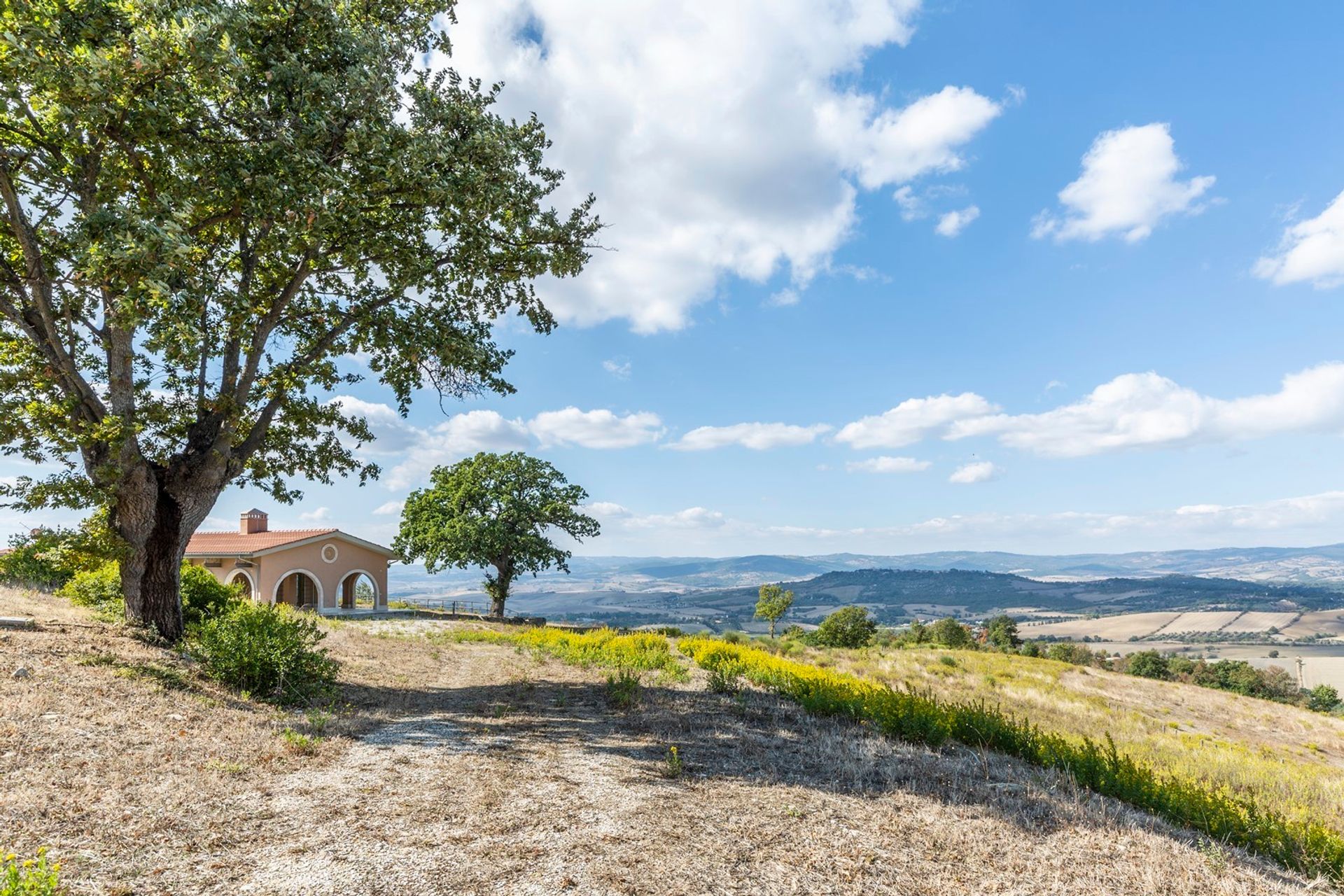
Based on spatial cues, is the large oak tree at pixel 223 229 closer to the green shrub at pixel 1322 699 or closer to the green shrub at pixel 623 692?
the green shrub at pixel 623 692

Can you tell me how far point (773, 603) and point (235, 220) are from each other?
3795 cm

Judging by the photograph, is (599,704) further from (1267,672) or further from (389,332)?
(1267,672)

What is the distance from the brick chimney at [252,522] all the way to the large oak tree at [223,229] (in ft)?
101

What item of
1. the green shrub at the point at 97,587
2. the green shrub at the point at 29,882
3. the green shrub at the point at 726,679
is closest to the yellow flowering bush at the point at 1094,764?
the green shrub at the point at 726,679

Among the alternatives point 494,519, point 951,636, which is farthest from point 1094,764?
point 951,636

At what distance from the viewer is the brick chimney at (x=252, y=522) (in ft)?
128

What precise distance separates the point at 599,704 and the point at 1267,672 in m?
70.5

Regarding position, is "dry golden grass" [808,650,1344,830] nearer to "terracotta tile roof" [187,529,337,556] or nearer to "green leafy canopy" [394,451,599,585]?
"green leafy canopy" [394,451,599,585]

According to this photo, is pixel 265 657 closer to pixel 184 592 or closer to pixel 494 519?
pixel 184 592

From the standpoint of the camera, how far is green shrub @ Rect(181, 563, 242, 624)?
44.4 ft

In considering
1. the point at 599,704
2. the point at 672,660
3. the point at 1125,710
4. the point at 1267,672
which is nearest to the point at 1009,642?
the point at 1267,672

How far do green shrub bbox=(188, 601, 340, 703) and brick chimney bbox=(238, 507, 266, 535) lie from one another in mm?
33468

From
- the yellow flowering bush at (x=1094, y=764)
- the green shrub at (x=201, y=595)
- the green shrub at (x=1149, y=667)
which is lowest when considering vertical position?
the green shrub at (x=1149, y=667)

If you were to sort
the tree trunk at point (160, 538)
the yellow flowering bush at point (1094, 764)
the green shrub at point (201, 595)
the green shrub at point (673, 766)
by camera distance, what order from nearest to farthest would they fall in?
the yellow flowering bush at point (1094, 764) < the green shrub at point (673, 766) < the tree trunk at point (160, 538) < the green shrub at point (201, 595)
